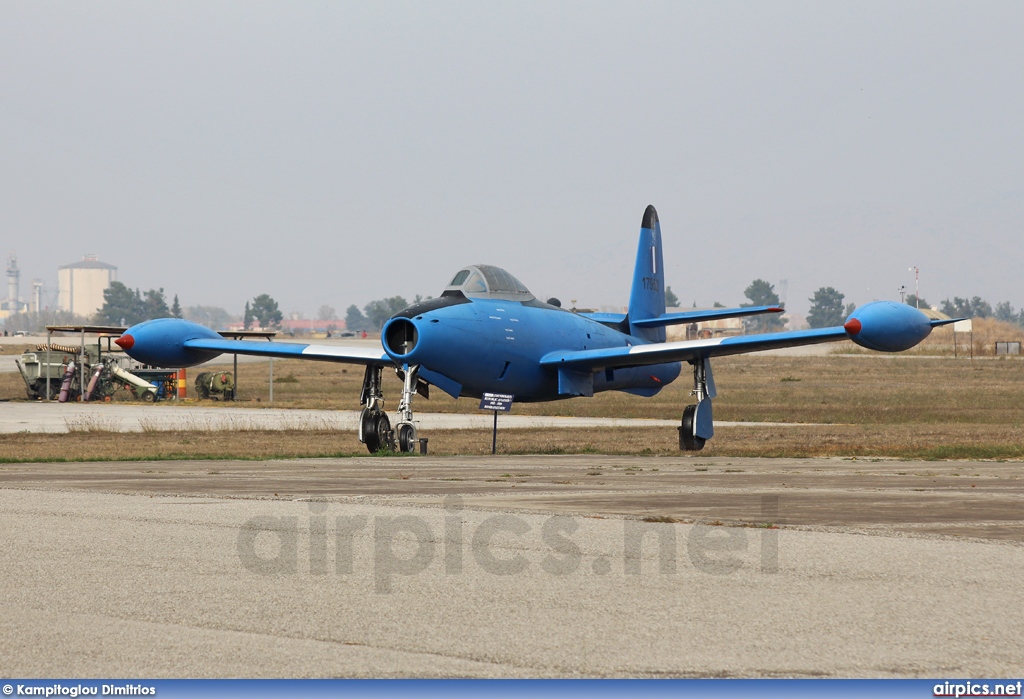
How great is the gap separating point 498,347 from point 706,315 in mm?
6871

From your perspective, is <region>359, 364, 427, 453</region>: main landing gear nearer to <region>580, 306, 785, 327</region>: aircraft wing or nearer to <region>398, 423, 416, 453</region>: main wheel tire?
<region>398, 423, 416, 453</region>: main wheel tire

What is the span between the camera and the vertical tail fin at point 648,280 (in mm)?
33906

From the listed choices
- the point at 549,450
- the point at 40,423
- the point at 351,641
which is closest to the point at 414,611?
the point at 351,641

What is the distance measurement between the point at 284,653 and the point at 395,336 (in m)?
17.7

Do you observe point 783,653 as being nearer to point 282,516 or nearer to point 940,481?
point 282,516

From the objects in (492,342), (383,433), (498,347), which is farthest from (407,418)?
(498,347)

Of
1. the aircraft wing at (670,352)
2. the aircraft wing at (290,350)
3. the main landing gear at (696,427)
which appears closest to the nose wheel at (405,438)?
the aircraft wing at (290,350)

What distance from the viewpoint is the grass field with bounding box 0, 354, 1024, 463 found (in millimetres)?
25266

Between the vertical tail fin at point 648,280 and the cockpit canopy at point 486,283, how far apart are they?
7354 millimetres

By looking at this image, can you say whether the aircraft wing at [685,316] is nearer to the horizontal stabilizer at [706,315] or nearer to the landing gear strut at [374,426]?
the horizontal stabilizer at [706,315]

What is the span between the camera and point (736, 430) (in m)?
32.8

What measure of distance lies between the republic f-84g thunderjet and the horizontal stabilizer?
3.0 inches

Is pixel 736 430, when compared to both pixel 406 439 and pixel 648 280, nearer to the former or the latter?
pixel 648 280

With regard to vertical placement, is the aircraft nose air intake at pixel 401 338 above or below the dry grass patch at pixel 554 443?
above
